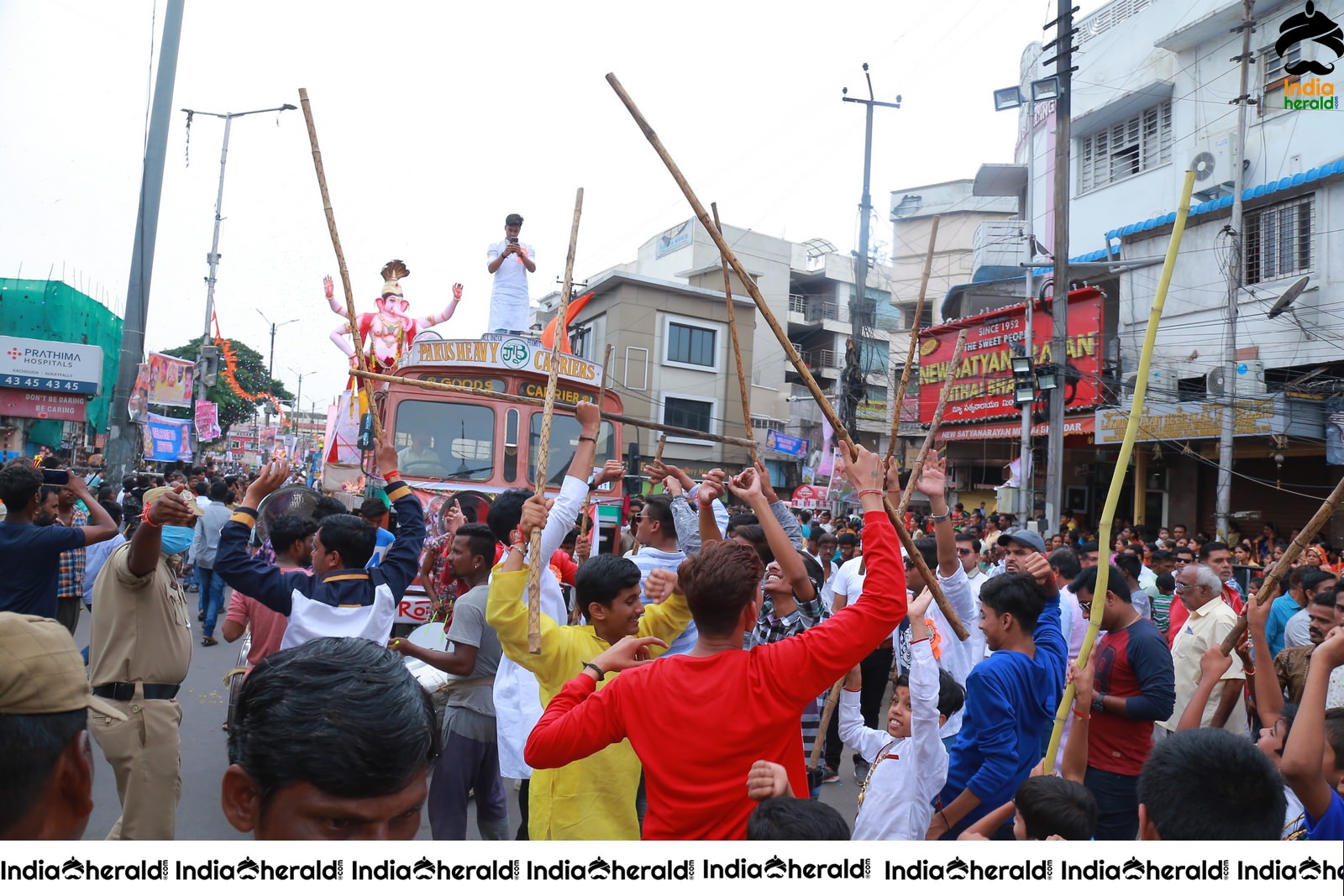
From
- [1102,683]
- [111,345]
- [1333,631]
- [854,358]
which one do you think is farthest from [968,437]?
[111,345]

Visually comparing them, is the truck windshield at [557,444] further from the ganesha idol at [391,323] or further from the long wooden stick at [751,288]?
the long wooden stick at [751,288]

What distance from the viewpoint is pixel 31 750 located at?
1.40 meters

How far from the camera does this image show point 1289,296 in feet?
47.8

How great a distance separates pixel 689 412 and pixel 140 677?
26756 mm

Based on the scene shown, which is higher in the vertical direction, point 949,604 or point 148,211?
point 148,211

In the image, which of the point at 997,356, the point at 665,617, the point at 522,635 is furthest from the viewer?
the point at 997,356

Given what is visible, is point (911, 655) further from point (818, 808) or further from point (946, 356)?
point (946, 356)

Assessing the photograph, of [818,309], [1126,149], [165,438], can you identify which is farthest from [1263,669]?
[818,309]

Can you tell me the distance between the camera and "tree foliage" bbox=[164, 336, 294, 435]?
4628 centimetres

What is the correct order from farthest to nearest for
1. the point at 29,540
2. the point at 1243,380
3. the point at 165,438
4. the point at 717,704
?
the point at 165,438 → the point at 1243,380 → the point at 29,540 → the point at 717,704

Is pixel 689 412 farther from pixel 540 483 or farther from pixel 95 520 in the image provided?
pixel 540 483

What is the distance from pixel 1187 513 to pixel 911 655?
59.5 ft

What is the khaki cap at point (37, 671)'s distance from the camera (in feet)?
4.62

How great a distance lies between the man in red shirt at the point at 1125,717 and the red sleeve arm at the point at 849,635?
5.74 ft
